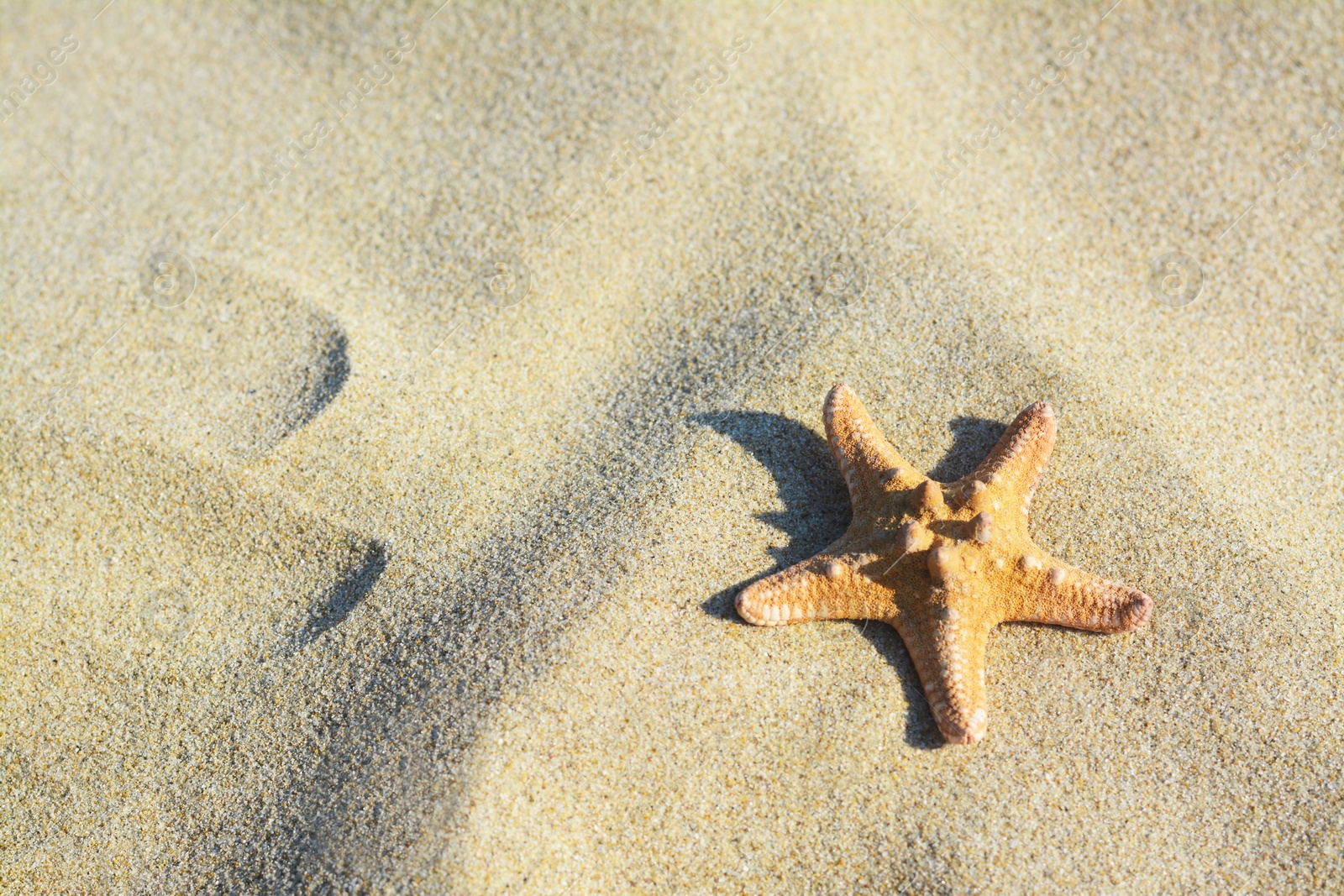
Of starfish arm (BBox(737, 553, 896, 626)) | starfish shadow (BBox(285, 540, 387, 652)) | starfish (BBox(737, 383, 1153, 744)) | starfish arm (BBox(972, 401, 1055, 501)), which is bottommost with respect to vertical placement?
starfish shadow (BBox(285, 540, 387, 652))

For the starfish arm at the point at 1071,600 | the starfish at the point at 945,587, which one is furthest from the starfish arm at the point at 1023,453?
the starfish arm at the point at 1071,600

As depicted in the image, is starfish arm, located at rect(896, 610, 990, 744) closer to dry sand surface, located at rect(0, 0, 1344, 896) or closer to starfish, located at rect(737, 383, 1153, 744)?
starfish, located at rect(737, 383, 1153, 744)

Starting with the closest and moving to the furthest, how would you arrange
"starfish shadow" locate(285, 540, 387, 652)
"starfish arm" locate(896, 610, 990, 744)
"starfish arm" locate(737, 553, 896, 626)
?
"starfish arm" locate(896, 610, 990, 744), "starfish arm" locate(737, 553, 896, 626), "starfish shadow" locate(285, 540, 387, 652)

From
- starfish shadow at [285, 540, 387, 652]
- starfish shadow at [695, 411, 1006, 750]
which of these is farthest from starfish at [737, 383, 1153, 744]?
starfish shadow at [285, 540, 387, 652]

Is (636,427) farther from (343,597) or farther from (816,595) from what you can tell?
(343,597)

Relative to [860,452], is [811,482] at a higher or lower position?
lower

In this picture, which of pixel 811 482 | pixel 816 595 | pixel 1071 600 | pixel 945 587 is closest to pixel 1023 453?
pixel 1071 600

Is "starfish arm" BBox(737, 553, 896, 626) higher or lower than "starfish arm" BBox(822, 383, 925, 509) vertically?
lower

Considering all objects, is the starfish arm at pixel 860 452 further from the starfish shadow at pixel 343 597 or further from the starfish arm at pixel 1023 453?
the starfish shadow at pixel 343 597
